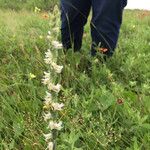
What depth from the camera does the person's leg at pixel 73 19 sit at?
13.6 ft

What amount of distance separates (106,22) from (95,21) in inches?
4.5

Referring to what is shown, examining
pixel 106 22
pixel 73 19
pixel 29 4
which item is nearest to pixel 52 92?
pixel 106 22

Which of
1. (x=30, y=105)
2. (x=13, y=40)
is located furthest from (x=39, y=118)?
(x=13, y=40)

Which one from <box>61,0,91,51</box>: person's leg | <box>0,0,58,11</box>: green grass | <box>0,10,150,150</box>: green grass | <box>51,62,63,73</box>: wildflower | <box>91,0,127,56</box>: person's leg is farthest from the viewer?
<box>0,0,58,11</box>: green grass

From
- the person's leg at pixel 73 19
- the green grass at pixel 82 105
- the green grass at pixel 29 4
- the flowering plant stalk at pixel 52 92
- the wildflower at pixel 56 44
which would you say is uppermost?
the wildflower at pixel 56 44

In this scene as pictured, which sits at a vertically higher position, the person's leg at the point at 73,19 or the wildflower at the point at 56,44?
the wildflower at the point at 56,44

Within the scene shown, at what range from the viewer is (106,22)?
3.95 m

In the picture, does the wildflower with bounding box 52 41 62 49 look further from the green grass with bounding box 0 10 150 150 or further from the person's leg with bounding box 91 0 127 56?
the person's leg with bounding box 91 0 127 56

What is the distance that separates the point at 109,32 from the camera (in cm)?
404

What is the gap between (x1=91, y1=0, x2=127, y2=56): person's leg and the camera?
3.84 m

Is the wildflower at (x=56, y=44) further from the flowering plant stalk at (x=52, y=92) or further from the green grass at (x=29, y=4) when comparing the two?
the green grass at (x=29, y=4)

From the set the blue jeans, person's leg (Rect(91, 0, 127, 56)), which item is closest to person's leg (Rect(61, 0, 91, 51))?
the blue jeans

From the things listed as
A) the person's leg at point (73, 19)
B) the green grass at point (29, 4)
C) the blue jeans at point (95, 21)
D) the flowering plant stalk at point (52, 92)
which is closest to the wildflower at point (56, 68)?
the flowering plant stalk at point (52, 92)

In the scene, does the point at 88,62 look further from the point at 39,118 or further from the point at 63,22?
the point at 39,118
